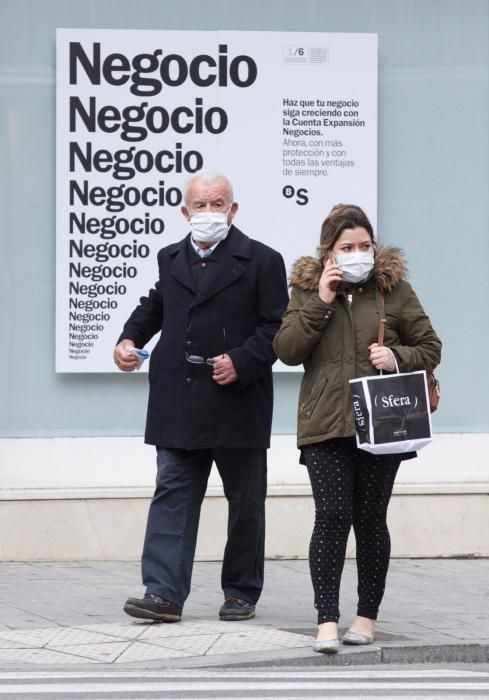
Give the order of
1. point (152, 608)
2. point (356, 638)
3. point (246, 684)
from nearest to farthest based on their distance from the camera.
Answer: point (246, 684) < point (356, 638) < point (152, 608)

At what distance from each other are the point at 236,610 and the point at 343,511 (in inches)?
37.7

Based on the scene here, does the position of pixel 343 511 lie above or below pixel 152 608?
above

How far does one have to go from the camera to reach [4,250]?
9305 mm

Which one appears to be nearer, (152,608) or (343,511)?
(343,511)

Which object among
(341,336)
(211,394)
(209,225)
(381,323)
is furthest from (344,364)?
(209,225)

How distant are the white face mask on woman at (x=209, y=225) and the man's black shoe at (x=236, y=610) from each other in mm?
1660

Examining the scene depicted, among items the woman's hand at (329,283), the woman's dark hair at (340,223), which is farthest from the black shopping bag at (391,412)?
the woman's dark hair at (340,223)

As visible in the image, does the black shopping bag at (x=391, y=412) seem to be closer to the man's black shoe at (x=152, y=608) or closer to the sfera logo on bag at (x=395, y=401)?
the sfera logo on bag at (x=395, y=401)

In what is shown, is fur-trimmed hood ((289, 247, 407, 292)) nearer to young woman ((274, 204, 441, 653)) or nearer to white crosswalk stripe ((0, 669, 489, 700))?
young woman ((274, 204, 441, 653))

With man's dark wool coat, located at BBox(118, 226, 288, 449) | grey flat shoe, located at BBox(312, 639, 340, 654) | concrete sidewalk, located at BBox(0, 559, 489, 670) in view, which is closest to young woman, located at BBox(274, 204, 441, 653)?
grey flat shoe, located at BBox(312, 639, 340, 654)

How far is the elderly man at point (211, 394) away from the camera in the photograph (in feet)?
23.3

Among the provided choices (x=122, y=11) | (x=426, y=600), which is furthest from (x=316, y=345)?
(x=122, y=11)

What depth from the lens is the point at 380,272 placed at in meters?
6.59

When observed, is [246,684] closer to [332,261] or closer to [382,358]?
[382,358]
